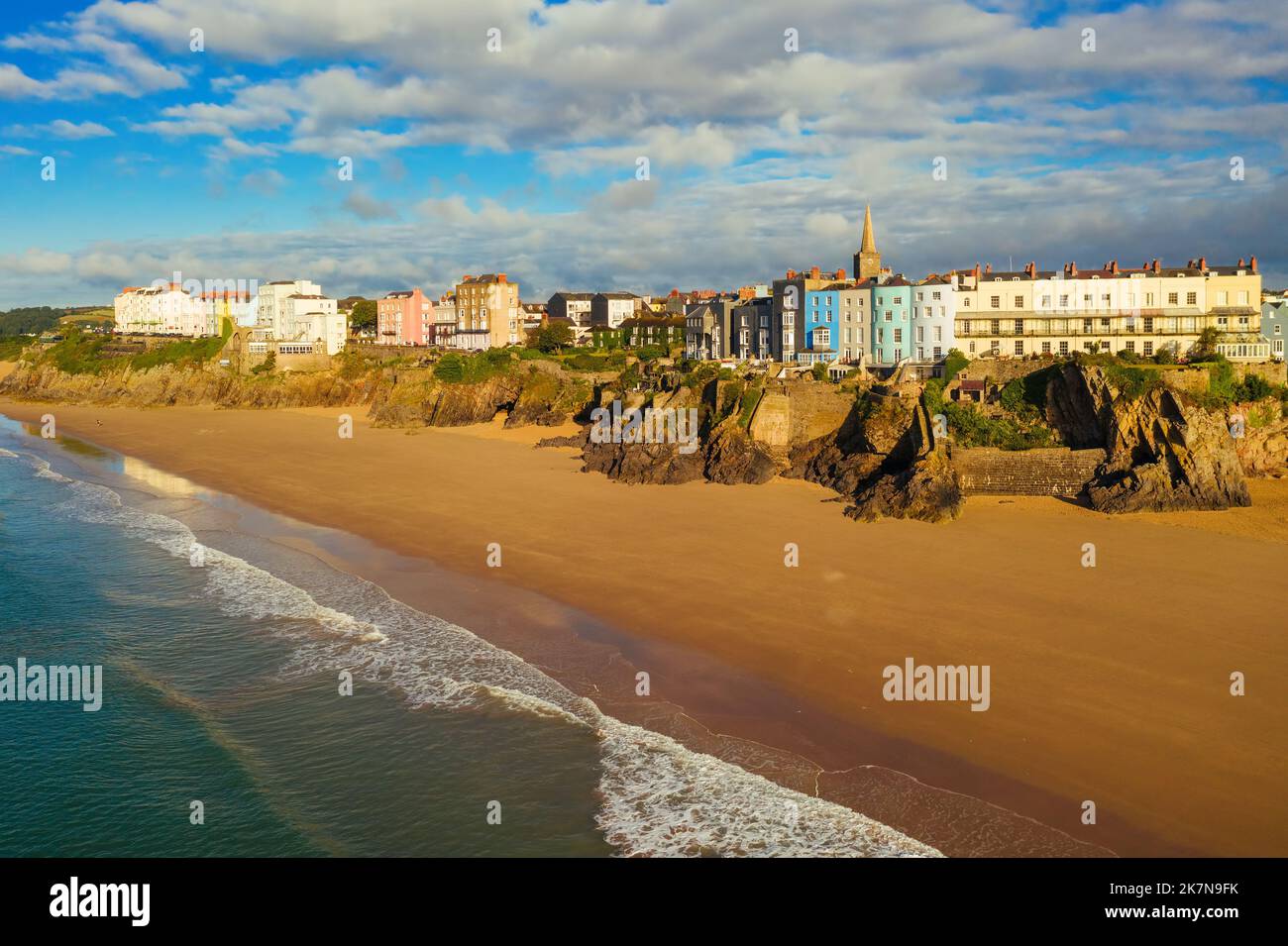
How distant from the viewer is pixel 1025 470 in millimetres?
25953

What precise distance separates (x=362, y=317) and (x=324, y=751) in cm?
7095

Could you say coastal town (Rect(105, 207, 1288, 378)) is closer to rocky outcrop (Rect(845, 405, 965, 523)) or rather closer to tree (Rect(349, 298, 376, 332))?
rocky outcrop (Rect(845, 405, 965, 523))

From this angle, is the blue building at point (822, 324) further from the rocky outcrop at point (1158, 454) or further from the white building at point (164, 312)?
the white building at point (164, 312)

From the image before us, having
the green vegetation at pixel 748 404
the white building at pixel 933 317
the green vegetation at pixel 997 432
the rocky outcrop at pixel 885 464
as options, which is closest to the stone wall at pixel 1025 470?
the green vegetation at pixel 997 432

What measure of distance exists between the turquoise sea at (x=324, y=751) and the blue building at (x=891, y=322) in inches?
1088

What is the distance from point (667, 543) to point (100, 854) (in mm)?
14111

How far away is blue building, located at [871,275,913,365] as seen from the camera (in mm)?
39875

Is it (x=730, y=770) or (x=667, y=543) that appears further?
(x=667, y=543)

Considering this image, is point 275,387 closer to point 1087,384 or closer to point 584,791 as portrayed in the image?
point 1087,384

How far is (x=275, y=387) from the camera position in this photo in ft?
181

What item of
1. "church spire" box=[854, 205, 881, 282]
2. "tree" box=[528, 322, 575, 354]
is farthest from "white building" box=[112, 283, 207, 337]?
"church spire" box=[854, 205, 881, 282]

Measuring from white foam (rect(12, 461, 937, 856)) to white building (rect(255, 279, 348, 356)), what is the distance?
148ft
